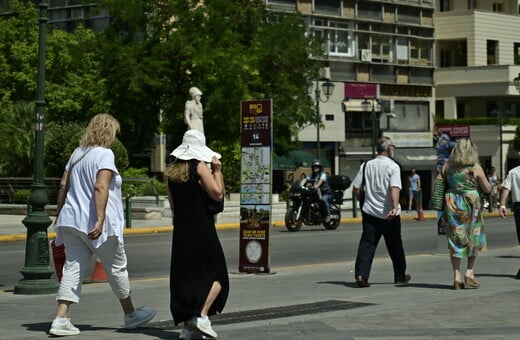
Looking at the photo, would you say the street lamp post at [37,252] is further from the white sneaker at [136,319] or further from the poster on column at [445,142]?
the poster on column at [445,142]

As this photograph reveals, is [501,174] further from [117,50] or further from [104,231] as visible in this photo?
[104,231]

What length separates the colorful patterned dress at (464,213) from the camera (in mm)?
13828

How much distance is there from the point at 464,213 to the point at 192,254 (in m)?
5.19

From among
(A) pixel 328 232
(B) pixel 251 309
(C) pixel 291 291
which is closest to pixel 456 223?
(C) pixel 291 291

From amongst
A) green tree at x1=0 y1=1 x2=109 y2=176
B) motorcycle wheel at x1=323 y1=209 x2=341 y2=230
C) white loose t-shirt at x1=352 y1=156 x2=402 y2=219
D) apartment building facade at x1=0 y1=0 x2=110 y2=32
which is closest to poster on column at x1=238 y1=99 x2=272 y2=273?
white loose t-shirt at x1=352 y1=156 x2=402 y2=219

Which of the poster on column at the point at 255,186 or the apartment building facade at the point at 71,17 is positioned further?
the apartment building facade at the point at 71,17

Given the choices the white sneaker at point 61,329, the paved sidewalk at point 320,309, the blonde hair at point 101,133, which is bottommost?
the paved sidewalk at point 320,309

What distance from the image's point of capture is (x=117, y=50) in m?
43.2

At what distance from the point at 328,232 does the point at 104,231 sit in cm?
2033

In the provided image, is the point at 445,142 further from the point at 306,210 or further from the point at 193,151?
the point at 306,210

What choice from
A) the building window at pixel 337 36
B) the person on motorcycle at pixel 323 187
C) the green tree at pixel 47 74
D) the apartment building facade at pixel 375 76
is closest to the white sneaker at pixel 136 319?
the person on motorcycle at pixel 323 187

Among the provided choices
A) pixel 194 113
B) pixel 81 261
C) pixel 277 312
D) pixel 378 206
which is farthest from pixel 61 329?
pixel 194 113

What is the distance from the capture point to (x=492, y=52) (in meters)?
67.4

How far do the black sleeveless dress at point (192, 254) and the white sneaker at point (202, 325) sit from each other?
0.10m
